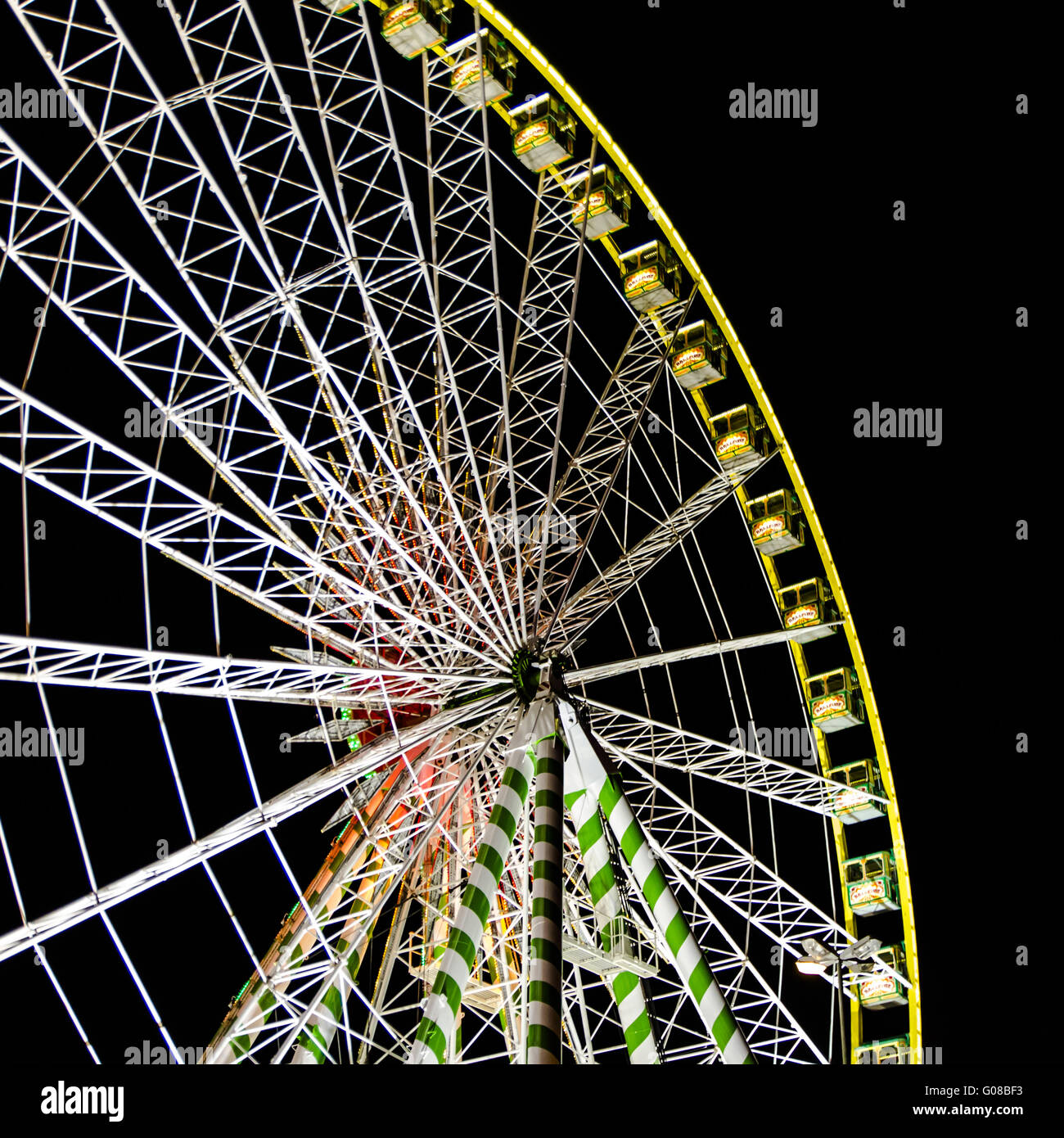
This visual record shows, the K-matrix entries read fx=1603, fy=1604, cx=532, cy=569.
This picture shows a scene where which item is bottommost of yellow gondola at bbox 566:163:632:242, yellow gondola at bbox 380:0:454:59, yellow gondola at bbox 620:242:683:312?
yellow gondola at bbox 620:242:683:312

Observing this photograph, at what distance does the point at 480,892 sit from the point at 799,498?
10.9 meters

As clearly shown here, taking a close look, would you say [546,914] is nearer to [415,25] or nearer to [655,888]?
[655,888]

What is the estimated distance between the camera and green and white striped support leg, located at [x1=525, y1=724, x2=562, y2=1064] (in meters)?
17.6

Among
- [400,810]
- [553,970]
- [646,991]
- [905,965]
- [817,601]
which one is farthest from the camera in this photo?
[817,601]

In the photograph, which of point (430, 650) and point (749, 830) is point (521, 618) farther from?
point (749, 830)

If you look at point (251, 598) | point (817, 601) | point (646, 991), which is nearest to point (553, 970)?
point (646, 991)

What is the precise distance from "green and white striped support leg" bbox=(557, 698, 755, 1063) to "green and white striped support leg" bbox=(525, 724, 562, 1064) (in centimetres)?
97

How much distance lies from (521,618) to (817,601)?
23.7ft

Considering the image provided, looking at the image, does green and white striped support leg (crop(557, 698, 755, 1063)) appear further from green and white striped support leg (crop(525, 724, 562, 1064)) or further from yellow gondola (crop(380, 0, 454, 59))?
yellow gondola (crop(380, 0, 454, 59))

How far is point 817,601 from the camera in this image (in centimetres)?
2773

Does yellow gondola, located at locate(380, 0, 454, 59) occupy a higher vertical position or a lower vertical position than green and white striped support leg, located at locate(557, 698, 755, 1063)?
higher

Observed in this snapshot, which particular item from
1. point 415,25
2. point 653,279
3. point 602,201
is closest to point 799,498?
point 653,279

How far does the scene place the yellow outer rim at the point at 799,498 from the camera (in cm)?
2433

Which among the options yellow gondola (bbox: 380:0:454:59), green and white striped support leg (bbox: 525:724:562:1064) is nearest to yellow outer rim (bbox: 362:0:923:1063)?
yellow gondola (bbox: 380:0:454:59)
